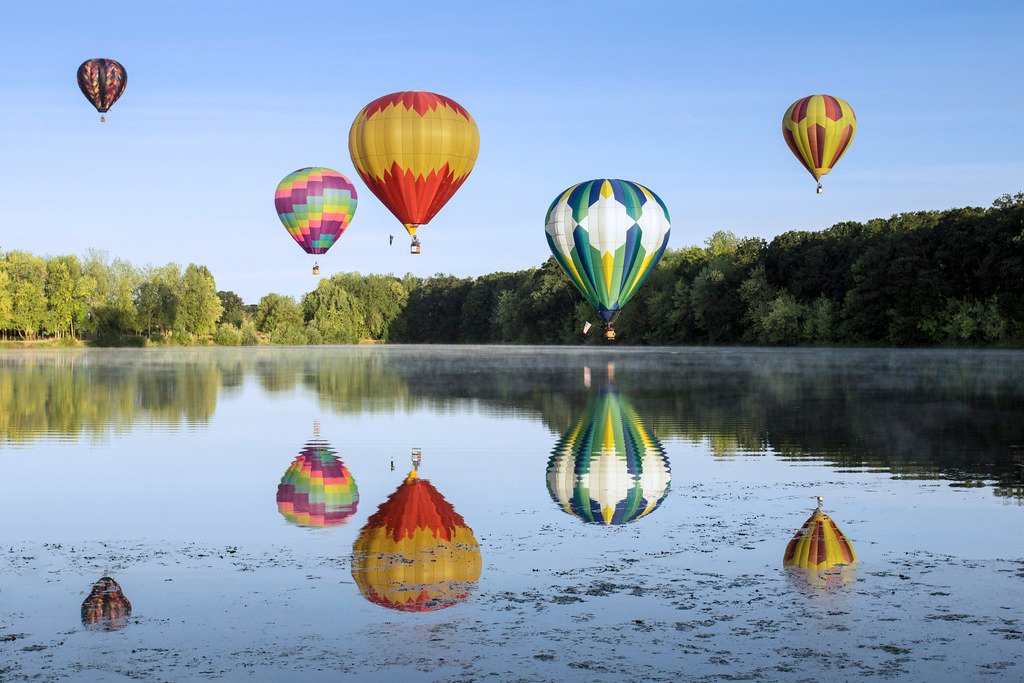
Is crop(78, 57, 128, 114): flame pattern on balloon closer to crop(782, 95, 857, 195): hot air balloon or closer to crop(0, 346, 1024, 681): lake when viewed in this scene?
crop(782, 95, 857, 195): hot air balloon

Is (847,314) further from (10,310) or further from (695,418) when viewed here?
(10,310)

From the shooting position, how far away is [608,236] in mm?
36125

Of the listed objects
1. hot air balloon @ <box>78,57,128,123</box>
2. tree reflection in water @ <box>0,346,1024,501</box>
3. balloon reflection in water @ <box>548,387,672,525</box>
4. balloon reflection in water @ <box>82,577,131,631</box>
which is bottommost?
balloon reflection in water @ <box>82,577,131,631</box>

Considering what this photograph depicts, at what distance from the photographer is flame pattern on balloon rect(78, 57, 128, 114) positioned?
60.0 metres

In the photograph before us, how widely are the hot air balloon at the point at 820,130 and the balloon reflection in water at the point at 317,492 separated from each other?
36.4 metres

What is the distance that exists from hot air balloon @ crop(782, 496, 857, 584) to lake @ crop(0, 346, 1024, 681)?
0.36 feet

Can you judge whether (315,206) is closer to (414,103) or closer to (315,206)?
(315,206)

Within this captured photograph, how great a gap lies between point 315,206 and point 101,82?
41.9ft

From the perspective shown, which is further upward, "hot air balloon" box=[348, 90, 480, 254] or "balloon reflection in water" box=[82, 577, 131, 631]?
"hot air balloon" box=[348, 90, 480, 254]

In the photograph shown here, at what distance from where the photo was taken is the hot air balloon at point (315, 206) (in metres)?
58.4

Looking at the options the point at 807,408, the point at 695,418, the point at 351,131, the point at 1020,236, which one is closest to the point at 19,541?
the point at 695,418

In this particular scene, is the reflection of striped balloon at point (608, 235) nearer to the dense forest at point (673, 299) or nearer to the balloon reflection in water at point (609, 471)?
the balloon reflection in water at point (609, 471)

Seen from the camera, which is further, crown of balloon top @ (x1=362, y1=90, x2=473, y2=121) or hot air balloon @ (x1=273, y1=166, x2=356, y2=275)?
hot air balloon @ (x1=273, y1=166, x2=356, y2=275)

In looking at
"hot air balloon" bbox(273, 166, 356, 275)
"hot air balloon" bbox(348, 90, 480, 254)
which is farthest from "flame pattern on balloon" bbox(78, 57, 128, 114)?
"hot air balloon" bbox(348, 90, 480, 254)
